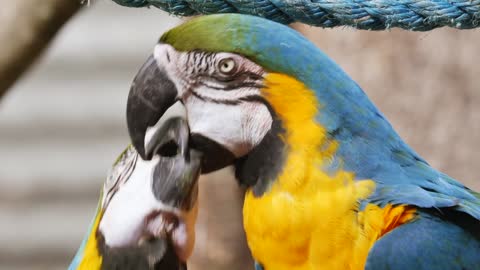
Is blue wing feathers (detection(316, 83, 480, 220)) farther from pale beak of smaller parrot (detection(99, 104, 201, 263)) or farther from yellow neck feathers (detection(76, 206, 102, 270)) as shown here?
yellow neck feathers (detection(76, 206, 102, 270))

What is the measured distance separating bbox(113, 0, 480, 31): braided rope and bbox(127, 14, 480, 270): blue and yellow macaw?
0.09 m

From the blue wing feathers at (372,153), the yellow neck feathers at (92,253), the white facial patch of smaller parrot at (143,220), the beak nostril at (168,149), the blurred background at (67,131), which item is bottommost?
the blurred background at (67,131)

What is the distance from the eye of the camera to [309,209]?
1.52 metres

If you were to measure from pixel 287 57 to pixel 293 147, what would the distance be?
138 mm

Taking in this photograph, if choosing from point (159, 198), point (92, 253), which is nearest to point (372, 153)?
point (159, 198)

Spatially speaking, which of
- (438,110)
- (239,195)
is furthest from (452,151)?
(239,195)

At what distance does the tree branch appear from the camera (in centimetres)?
202

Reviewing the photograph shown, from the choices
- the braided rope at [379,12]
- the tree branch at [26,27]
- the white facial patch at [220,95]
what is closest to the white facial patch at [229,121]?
the white facial patch at [220,95]

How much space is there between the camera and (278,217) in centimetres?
154

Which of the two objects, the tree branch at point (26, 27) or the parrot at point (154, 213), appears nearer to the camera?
the parrot at point (154, 213)

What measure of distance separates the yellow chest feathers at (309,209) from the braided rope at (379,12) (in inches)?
6.0

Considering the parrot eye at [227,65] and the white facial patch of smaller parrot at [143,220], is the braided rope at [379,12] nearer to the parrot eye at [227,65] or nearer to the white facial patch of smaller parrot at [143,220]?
the parrot eye at [227,65]

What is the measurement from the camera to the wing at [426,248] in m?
1.47

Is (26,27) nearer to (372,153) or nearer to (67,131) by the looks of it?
(372,153)
